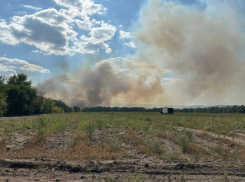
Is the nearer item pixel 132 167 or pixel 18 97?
pixel 132 167

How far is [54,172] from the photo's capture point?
23.7ft

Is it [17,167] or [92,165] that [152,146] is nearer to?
[92,165]

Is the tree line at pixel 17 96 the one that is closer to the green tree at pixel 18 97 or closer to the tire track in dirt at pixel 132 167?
the green tree at pixel 18 97

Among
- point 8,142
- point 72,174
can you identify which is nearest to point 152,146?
point 72,174

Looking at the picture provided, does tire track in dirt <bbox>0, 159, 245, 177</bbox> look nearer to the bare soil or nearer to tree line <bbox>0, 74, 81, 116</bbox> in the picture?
the bare soil

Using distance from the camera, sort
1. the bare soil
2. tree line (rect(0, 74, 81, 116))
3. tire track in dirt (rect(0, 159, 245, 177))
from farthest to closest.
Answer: tree line (rect(0, 74, 81, 116)), tire track in dirt (rect(0, 159, 245, 177)), the bare soil

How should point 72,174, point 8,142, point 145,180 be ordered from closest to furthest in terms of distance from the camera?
1. point 145,180
2. point 72,174
3. point 8,142

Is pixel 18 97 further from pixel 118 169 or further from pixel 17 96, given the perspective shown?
pixel 118 169

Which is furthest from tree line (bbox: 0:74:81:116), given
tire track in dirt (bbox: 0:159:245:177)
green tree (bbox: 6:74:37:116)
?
tire track in dirt (bbox: 0:159:245:177)

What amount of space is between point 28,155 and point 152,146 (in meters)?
5.59

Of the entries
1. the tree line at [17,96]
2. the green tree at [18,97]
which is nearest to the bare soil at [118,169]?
the tree line at [17,96]

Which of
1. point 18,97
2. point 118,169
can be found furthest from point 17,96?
point 118,169

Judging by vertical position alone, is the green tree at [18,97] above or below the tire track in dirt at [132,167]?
above

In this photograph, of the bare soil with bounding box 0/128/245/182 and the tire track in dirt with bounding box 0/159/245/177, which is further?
the tire track in dirt with bounding box 0/159/245/177
